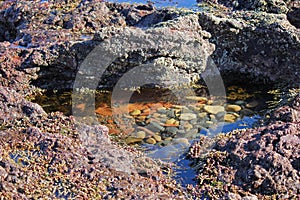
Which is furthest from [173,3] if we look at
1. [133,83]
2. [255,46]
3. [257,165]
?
[257,165]

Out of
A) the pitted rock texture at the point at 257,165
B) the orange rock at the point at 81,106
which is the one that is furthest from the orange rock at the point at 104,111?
the pitted rock texture at the point at 257,165

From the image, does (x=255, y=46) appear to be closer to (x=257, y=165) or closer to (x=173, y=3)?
(x=173, y=3)

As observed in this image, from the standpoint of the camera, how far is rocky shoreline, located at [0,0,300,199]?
3.50m

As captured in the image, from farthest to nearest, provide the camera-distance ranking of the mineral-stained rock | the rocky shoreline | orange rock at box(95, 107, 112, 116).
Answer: the mineral-stained rock, orange rock at box(95, 107, 112, 116), the rocky shoreline

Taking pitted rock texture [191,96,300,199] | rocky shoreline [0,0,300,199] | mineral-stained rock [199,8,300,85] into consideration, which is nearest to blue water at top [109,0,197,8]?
rocky shoreline [0,0,300,199]

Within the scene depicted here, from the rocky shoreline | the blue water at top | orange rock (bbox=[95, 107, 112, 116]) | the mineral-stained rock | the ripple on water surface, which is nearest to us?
the rocky shoreline

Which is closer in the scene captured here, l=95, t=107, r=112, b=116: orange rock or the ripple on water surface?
the ripple on water surface

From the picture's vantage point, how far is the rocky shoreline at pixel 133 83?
3.50m

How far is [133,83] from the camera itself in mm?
6125

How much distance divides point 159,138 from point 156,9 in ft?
9.72

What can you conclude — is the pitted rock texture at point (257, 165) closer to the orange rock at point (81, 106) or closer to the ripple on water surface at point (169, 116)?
the ripple on water surface at point (169, 116)

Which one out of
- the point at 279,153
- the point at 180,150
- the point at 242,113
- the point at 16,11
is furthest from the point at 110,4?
the point at 279,153

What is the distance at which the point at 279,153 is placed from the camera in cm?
367

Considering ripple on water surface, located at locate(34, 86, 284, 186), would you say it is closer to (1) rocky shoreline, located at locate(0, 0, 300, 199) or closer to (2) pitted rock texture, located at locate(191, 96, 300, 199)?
(1) rocky shoreline, located at locate(0, 0, 300, 199)
